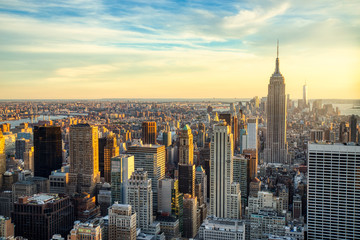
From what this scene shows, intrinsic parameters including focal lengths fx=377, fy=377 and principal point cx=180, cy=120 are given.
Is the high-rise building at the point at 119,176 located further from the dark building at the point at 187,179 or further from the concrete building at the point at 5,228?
the concrete building at the point at 5,228

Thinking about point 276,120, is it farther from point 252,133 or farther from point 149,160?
point 149,160

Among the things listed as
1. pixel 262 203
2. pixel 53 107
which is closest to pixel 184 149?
pixel 262 203

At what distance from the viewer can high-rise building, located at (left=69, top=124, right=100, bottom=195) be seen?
16766 mm

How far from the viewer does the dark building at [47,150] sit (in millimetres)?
→ 17531

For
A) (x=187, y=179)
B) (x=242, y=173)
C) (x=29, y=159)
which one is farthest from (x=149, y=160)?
(x=29, y=159)

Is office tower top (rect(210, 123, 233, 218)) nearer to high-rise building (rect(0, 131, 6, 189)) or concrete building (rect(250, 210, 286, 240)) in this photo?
concrete building (rect(250, 210, 286, 240))

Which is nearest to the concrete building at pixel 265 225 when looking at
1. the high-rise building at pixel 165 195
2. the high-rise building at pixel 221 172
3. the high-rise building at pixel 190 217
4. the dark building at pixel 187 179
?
the high-rise building at pixel 221 172

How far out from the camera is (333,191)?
9992mm

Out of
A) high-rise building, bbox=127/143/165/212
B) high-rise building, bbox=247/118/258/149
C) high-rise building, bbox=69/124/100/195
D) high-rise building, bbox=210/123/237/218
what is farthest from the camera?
high-rise building, bbox=247/118/258/149

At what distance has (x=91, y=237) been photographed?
9516mm

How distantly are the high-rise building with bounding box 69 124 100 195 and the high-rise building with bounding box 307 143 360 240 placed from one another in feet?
32.1

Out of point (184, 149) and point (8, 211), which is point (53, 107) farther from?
point (184, 149)

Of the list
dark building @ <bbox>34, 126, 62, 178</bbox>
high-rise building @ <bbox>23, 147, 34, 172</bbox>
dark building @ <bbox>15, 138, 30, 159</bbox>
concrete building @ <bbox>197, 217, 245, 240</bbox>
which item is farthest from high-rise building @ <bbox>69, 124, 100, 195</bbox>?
concrete building @ <bbox>197, 217, 245, 240</bbox>

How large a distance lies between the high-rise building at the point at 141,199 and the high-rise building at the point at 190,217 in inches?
77.5
